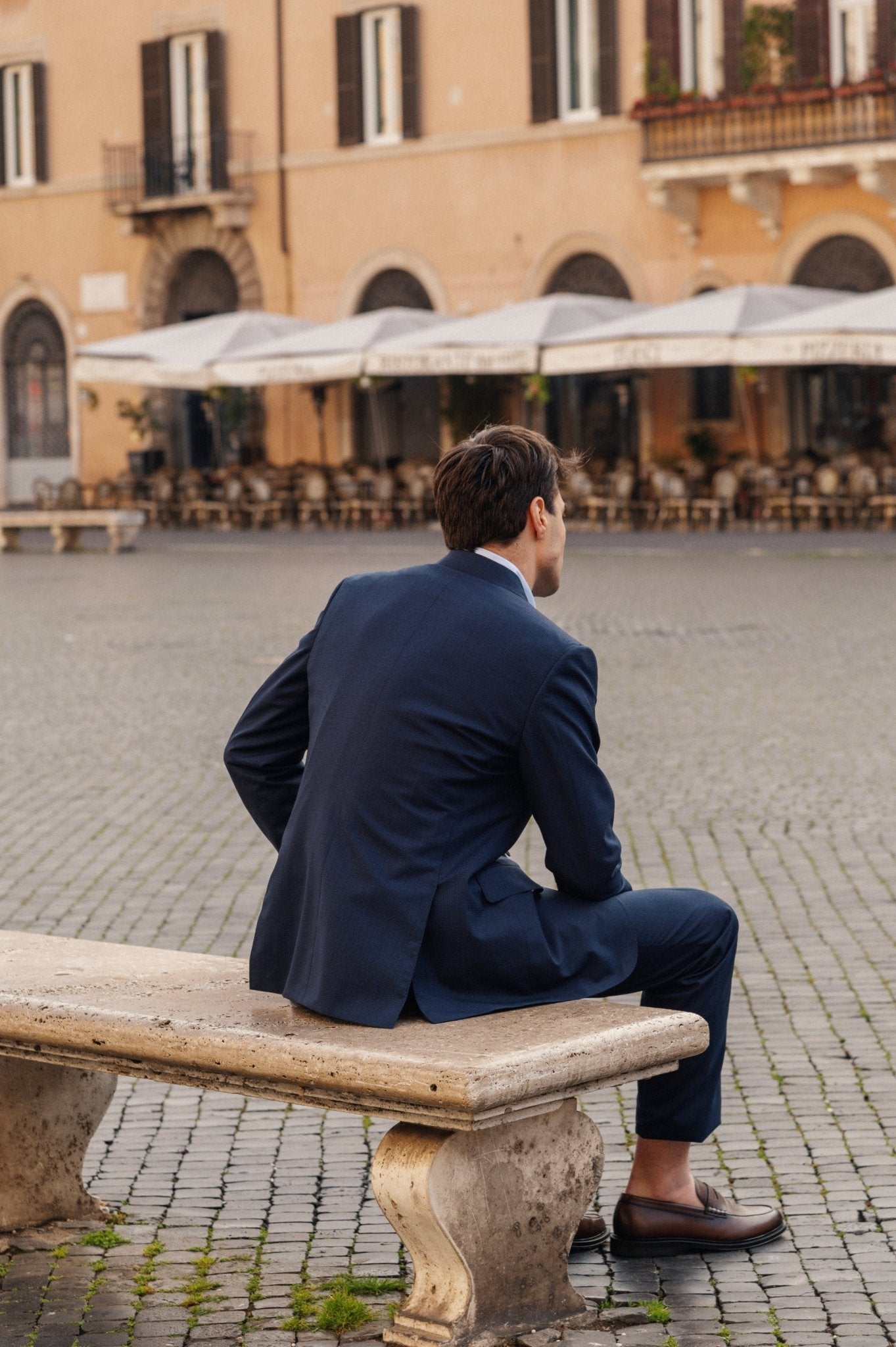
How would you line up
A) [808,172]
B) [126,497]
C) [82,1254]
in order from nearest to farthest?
[82,1254] < [808,172] < [126,497]

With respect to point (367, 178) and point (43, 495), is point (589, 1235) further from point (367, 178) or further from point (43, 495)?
point (43, 495)

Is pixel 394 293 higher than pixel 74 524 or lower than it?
higher

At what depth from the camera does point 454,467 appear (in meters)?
3.63

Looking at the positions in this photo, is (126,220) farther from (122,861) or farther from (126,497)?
(122,861)

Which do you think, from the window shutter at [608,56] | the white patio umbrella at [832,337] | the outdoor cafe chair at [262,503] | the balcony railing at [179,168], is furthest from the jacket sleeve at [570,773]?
the balcony railing at [179,168]

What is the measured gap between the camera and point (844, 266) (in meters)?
30.5

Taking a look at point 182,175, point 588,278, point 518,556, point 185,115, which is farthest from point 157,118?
point 518,556

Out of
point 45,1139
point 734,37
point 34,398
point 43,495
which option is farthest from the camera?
point 34,398

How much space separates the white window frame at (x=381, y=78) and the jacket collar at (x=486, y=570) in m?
31.8

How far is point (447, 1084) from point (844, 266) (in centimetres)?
2844

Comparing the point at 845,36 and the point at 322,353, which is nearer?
the point at 322,353

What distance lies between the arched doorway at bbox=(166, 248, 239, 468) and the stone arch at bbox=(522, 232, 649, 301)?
614 cm

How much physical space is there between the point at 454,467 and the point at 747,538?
2363 cm

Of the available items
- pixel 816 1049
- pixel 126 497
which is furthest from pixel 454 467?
pixel 126 497
